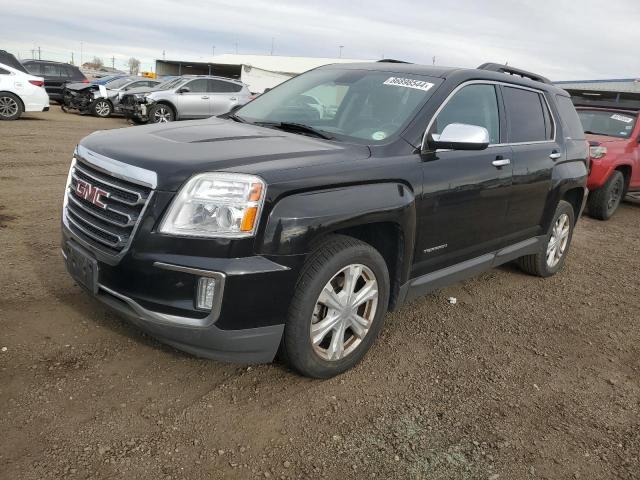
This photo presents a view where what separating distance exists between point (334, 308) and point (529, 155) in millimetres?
2284

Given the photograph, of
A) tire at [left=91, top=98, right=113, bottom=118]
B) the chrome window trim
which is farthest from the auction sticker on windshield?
tire at [left=91, top=98, right=113, bottom=118]

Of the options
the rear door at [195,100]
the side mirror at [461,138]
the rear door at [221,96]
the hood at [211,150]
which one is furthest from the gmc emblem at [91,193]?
the rear door at [221,96]

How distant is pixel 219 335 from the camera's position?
246 cm

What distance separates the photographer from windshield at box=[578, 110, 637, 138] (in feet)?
28.7

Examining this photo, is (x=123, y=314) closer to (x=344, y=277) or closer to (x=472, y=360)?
(x=344, y=277)

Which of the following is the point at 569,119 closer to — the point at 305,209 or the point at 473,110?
the point at 473,110

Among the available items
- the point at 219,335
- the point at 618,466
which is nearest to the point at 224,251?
the point at 219,335

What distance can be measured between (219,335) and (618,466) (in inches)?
79.2

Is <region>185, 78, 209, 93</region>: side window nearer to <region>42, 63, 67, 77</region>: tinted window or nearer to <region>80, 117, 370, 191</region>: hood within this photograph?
<region>42, 63, 67, 77</region>: tinted window

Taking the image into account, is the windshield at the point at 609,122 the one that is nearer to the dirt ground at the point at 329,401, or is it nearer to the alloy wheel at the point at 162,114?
the dirt ground at the point at 329,401

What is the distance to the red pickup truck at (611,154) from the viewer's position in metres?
8.09

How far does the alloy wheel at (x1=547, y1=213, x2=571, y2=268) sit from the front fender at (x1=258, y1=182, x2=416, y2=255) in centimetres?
261

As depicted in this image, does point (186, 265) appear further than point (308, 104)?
No

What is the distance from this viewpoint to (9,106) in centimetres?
1348
